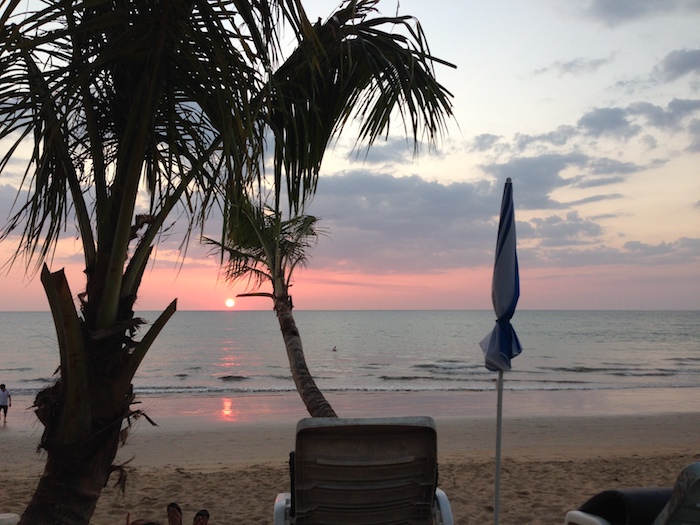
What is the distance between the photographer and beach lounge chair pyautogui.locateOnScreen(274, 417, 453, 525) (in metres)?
2.95

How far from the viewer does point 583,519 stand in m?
2.29

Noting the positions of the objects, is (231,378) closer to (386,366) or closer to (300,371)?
(386,366)

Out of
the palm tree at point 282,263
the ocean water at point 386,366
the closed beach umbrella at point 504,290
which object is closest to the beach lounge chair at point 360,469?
the closed beach umbrella at point 504,290

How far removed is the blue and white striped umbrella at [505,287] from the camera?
436 centimetres

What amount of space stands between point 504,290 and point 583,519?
226 cm

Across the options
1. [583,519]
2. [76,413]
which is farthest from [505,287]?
[76,413]

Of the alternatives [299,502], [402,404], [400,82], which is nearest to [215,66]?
[400,82]

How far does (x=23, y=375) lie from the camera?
33125mm

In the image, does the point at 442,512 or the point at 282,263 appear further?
the point at 282,263

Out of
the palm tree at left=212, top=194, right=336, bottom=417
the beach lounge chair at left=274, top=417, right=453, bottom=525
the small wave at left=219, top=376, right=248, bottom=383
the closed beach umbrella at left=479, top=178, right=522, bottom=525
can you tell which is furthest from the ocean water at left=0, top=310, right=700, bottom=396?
the beach lounge chair at left=274, top=417, right=453, bottom=525

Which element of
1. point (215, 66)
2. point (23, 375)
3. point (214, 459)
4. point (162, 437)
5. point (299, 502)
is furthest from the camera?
point (23, 375)

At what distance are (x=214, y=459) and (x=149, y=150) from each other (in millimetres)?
8950

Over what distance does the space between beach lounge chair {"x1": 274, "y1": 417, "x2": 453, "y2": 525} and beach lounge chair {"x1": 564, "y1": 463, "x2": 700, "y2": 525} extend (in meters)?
0.84

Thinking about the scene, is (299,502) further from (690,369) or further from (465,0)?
(690,369)
